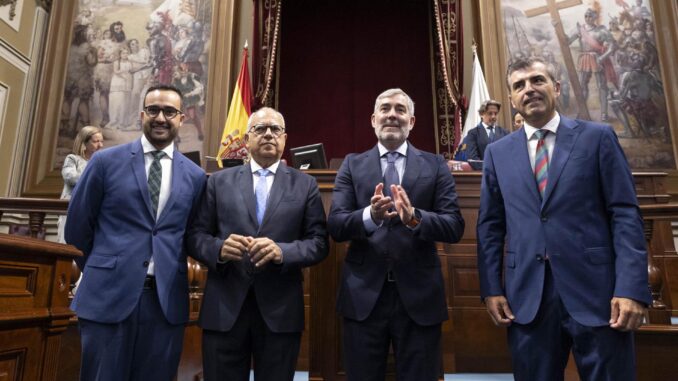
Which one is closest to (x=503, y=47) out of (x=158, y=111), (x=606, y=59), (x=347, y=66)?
(x=606, y=59)

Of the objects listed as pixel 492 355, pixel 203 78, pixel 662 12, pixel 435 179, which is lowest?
pixel 492 355

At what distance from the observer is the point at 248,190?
1.91m

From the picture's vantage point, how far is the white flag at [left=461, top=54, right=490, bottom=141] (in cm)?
602

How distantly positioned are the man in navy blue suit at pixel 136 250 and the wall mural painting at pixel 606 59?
5392mm

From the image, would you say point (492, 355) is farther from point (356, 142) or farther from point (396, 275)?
point (356, 142)

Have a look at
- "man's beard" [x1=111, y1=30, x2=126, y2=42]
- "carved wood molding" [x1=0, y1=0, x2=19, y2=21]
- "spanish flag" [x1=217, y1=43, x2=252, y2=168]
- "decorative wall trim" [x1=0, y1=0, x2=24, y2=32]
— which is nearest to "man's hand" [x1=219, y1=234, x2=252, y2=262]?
"spanish flag" [x1=217, y1=43, x2=252, y2=168]

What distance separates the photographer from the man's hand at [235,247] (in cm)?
168

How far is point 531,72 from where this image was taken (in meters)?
1.68

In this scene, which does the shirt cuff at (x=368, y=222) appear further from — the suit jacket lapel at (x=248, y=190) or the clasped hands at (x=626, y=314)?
the clasped hands at (x=626, y=314)

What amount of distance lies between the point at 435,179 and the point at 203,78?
5037mm

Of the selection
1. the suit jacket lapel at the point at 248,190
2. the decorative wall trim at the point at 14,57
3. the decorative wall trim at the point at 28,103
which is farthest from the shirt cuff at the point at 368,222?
the decorative wall trim at the point at 14,57

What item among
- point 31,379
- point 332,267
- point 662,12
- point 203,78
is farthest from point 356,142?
point 31,379

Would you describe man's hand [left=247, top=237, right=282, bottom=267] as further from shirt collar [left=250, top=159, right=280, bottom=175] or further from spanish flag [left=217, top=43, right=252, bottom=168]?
spanish flag [left=217, top=43, right=252, bottom=168]

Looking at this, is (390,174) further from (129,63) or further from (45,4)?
(45,4)
